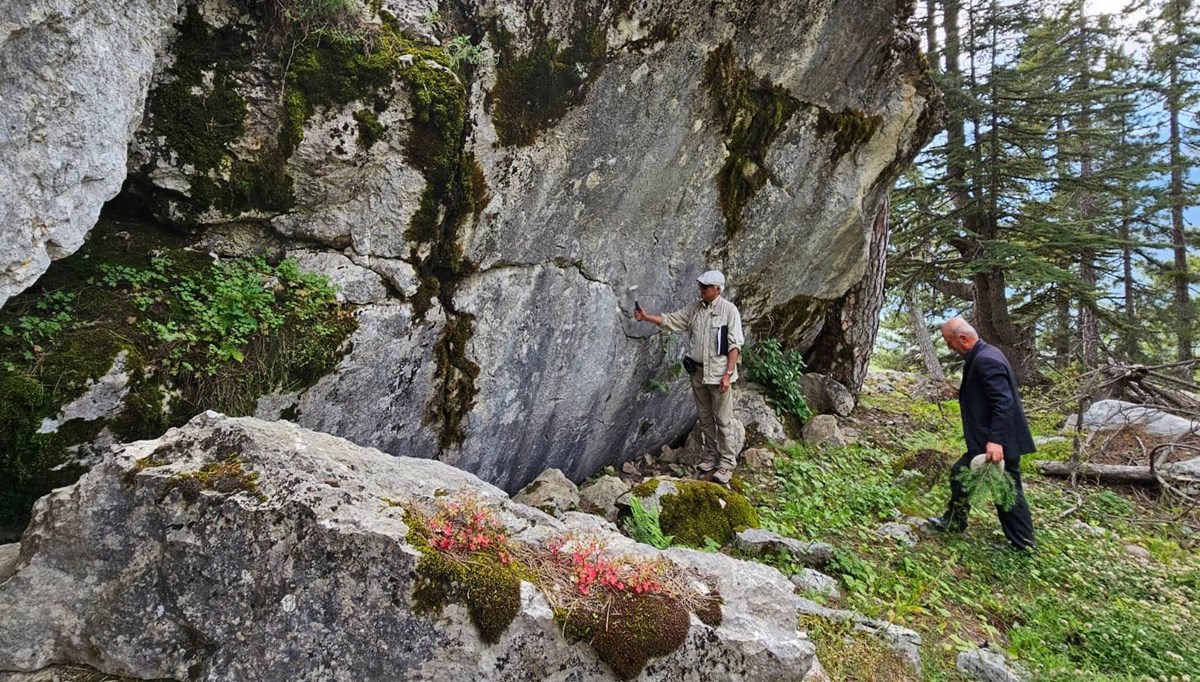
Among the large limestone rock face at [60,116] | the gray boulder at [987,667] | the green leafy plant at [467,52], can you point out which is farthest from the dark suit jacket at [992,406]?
the large limestone rock face at [60,116]

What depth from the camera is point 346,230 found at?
4.77 m

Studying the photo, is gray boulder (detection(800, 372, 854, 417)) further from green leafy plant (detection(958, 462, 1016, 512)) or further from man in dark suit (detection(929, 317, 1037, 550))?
green leafy plant (detection(958, 462, 1016, 512))

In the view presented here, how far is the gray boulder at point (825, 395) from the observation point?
1059cm

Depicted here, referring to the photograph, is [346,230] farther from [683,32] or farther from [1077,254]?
[1077,254]

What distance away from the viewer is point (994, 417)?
5.75m

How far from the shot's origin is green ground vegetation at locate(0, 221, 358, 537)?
131 inches

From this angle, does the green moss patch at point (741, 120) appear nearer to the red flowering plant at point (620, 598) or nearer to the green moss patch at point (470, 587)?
the red flowering plant at point (620, 598)

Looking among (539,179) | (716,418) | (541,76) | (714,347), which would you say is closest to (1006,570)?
(716,418)

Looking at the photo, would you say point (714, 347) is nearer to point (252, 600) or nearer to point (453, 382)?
point (453, 382)

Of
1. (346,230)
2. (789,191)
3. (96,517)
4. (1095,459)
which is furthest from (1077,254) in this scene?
(96,517)

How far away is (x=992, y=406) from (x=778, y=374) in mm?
3925

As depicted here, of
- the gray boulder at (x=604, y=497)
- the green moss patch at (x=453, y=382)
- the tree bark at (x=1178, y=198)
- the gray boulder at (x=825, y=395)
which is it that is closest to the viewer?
the green moss patch at (x=453, y=382)

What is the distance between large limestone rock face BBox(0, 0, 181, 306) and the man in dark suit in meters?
7.11

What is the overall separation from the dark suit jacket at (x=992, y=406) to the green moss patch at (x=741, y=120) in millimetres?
3097
